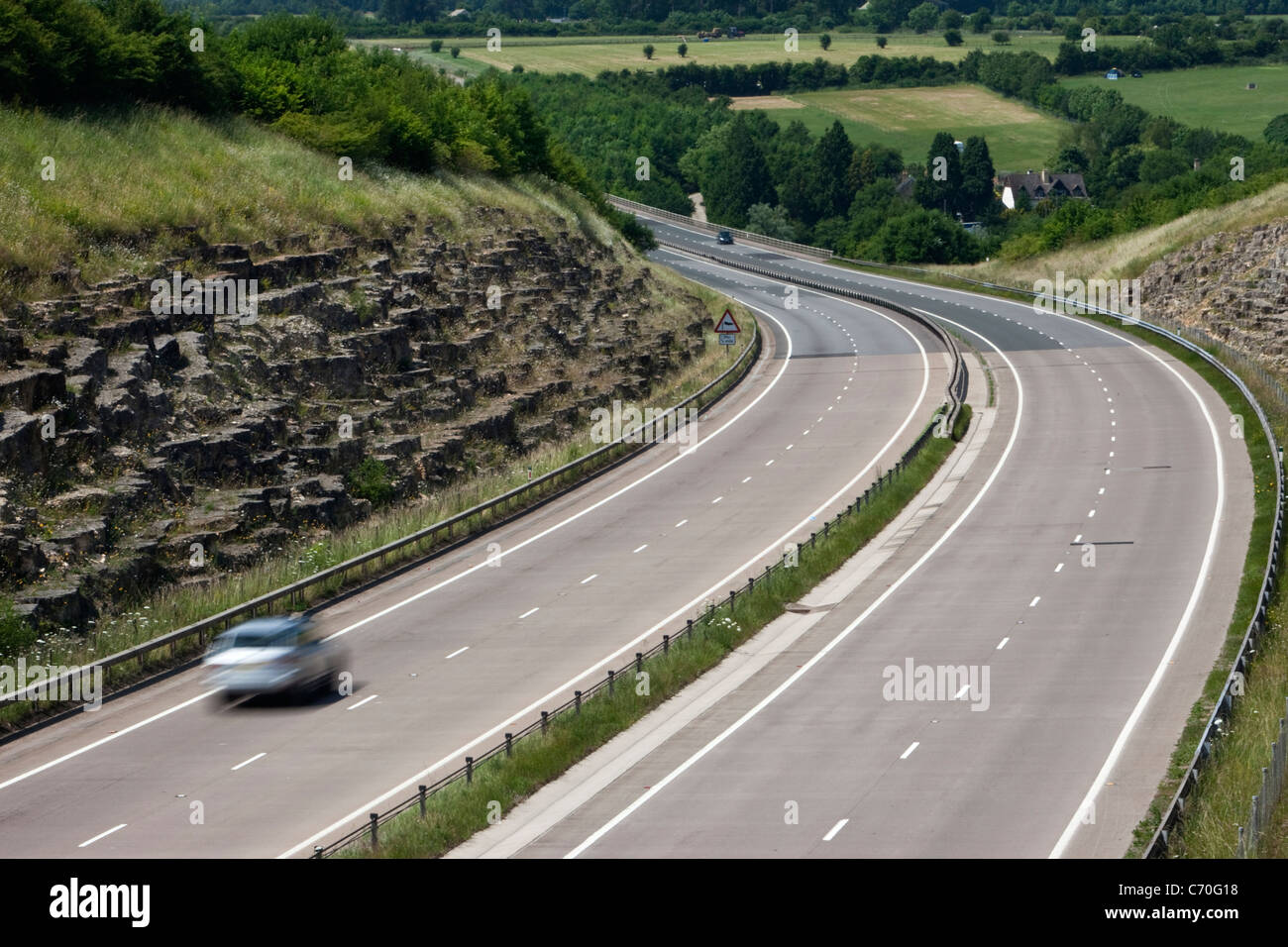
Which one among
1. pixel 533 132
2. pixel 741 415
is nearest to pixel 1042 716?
pixel 741 415

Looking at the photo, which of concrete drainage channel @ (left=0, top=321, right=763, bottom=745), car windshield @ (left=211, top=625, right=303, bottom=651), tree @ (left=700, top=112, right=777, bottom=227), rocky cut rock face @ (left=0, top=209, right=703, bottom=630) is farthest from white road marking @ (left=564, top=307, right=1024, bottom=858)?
tree @ (left=700, top=112, right=777, bottom=227)

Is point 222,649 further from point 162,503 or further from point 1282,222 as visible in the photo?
point 1282,222

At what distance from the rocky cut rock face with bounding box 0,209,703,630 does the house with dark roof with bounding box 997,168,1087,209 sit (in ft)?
407

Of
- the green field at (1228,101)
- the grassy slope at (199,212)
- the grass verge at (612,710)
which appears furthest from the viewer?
the green field at (1228,101)

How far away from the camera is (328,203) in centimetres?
5997

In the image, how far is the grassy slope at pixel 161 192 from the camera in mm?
46812

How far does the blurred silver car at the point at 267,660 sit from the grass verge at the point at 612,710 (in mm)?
4861

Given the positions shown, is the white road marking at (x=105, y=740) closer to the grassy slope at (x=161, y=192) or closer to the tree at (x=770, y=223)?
the grassy slope at (x=161, y=192)

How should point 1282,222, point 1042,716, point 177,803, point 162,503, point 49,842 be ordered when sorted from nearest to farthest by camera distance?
point 49,842, point 177,803, point 1042,716, point 162,503, point 1282,222

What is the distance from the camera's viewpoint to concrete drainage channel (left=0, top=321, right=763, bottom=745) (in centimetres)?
3061

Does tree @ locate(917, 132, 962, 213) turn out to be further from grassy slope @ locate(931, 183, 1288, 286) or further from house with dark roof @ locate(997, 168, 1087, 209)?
grassy slope @ locate(931, 183, 1288, 286)

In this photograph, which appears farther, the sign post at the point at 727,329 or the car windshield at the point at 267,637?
the sign post at the point at 727,329

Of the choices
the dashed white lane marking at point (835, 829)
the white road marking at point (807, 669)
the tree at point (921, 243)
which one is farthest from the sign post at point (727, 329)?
the tree at point (921, 243)

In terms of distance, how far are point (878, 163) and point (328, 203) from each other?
12456cm
